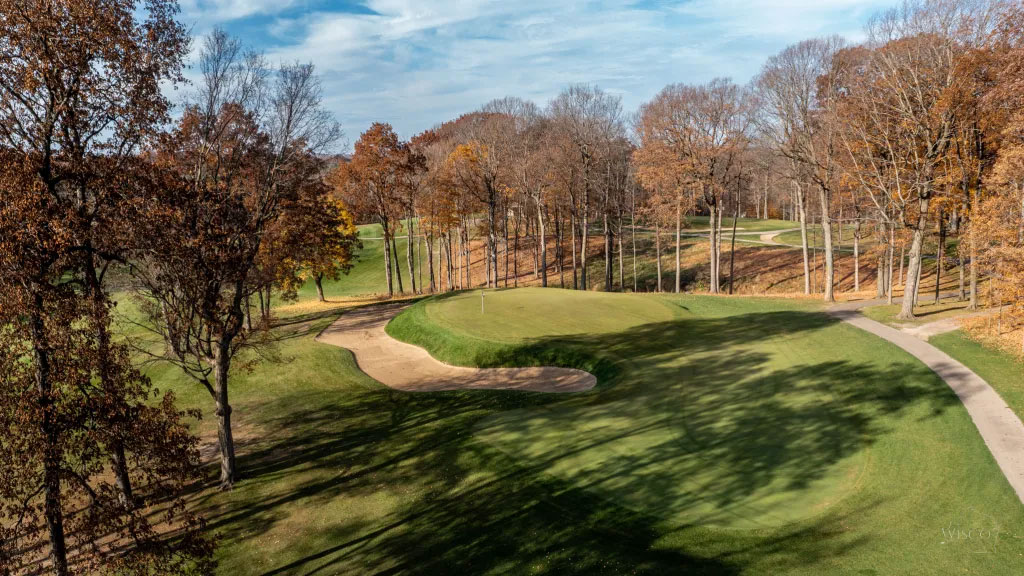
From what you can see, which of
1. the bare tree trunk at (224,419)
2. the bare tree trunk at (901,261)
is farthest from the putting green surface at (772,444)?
the bare tree trunk at (901,261)

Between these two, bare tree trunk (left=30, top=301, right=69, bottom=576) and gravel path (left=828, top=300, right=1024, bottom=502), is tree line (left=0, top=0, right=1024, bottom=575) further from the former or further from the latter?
gravel path (left=828, top=300, right=1024, bottom=502)

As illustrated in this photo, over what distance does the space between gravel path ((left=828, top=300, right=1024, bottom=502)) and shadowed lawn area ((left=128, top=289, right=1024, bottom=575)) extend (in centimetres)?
35

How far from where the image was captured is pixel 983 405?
17375mm

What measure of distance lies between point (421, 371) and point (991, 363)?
23.2 m

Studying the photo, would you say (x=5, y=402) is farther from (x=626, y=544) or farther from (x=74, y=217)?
(x=626, y=544)

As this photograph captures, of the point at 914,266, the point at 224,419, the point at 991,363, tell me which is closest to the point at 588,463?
the point at 224,419

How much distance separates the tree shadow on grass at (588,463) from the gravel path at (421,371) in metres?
1.30

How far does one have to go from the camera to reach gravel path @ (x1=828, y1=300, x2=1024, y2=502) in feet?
46.2

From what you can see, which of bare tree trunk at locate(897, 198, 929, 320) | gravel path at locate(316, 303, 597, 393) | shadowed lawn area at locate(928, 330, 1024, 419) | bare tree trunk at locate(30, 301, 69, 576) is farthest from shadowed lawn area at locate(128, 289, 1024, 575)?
bare tree trunk at locate(30, 301, 69, 576)

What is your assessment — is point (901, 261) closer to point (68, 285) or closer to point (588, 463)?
point (588, 463)

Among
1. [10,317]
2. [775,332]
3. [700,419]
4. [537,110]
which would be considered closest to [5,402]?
[10,317]

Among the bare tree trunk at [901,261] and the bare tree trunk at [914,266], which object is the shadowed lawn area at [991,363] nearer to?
the bare tree trunk at [914,266]

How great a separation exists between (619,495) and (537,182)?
38814 millimetres

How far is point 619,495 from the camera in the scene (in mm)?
14016
